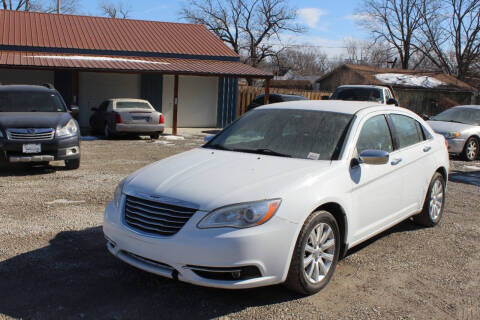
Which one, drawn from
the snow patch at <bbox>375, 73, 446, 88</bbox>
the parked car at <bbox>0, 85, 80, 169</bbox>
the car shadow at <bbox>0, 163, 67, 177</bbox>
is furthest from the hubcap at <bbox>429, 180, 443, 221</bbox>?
the snow patch at <bbox>375, 73, 446, 88</bbox>

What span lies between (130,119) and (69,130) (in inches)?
239

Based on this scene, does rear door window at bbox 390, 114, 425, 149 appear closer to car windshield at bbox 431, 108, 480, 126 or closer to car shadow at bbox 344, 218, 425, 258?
car shadow at bbox 344, 218, 425, 258

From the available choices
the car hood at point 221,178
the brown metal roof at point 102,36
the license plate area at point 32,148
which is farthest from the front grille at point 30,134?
the brown metal roof at point 102,36

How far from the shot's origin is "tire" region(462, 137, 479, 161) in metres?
13.5

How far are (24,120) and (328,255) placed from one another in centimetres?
681

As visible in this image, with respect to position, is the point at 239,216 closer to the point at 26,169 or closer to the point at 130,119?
the point at 26,169

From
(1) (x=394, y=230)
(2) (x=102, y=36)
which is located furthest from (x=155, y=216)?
(2) (x=102, y=36)

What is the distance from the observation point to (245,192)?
3.79 metres

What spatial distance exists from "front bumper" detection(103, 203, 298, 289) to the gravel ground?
287mm

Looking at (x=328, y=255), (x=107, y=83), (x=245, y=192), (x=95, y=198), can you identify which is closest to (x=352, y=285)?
(x=328, y=255)

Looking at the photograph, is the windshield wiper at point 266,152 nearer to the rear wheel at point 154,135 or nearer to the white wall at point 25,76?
the rear wheel at point 154,135

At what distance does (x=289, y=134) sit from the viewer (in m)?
4.94

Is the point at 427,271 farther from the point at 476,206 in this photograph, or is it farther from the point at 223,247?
the point at 476,206

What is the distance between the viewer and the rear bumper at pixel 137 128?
50.3 ft
